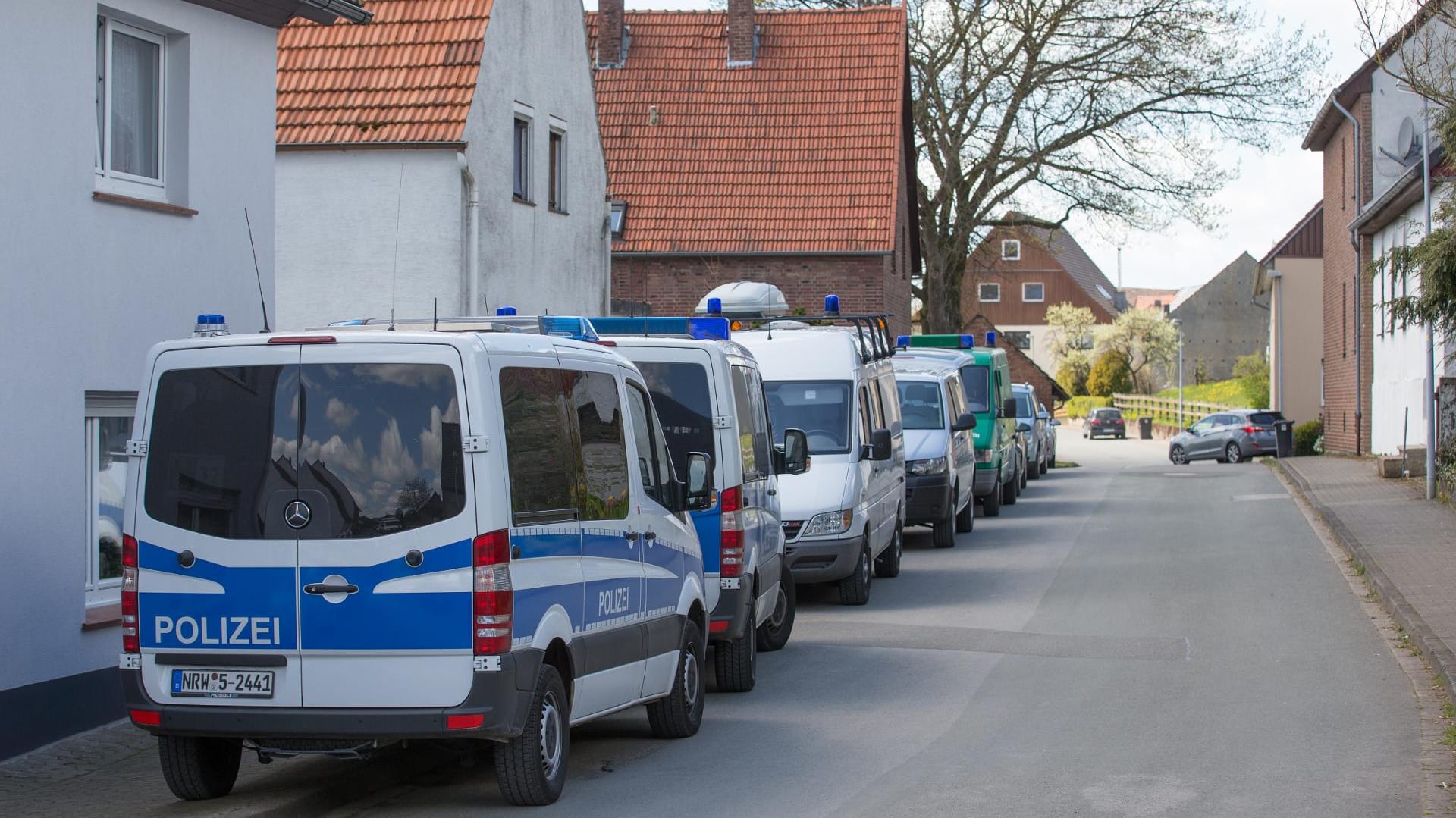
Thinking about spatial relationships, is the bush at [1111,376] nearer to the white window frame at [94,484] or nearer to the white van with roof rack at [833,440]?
the white van with roof rack at [833,440]

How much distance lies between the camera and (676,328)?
11305 mm

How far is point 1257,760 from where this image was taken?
28.0ft

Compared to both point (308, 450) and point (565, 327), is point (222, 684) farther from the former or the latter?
point (565, 327)

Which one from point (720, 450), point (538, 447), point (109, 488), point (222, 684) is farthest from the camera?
point (720, 450)

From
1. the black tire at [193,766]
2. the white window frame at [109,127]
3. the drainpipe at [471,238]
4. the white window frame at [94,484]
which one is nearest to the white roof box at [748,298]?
the drainpipe at [471,238]

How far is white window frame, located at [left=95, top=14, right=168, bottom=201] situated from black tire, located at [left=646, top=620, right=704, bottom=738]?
4642mm

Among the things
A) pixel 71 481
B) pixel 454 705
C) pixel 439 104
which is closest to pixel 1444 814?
pixel 454 705

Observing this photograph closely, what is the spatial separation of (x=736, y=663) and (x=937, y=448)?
9656 mm

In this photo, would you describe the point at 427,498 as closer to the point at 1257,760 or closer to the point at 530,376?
the point at 530,376

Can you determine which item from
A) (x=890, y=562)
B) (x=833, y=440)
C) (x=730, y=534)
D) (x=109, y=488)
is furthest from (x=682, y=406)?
(x=890, y=562)

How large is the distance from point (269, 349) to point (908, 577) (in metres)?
11.5

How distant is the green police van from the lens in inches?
997

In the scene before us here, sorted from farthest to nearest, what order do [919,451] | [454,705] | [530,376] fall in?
1. [919,451]
2. [530,376]
3. [454,705]

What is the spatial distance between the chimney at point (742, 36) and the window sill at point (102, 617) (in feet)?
97.9
